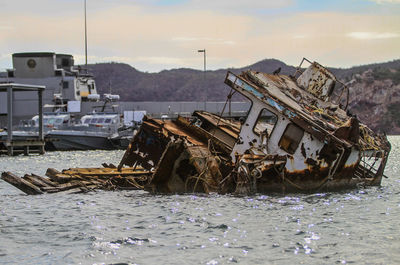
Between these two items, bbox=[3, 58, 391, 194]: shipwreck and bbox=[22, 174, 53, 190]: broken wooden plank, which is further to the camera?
Result: bbox=[22, 174, 53, 190]: broken wooden plank

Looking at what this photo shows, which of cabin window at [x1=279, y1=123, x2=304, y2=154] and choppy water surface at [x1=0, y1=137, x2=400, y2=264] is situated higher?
cabin window at [x1=279, y1=123, x2=304, y2=154]

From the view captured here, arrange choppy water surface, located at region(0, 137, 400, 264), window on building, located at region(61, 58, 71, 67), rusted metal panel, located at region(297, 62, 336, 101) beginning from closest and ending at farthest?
choppy water surface, located at region(0, 137, 400, 264)
rusted metal panel, located at region(297, 62, 336, 101)
window on building, located at region(61, 58, 71, 67)

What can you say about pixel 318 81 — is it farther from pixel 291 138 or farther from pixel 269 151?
pixel 269 151

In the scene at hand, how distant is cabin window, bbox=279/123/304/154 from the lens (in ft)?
60.9

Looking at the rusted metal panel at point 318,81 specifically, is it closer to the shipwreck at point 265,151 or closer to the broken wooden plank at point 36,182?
the shipwreck at point 265,151

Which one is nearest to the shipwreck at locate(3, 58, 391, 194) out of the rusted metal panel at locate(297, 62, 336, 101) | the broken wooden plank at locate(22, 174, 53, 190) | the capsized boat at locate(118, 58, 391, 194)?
the capsized boat at locate(118, 58, 391, 194)

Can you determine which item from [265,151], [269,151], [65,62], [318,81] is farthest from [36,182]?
[65,62]

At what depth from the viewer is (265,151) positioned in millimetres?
19078

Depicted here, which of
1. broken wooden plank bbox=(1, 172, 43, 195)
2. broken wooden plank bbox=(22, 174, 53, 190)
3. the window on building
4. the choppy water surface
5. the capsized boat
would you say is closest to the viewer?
the choppy water surface

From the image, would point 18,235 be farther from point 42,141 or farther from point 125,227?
point 42,141

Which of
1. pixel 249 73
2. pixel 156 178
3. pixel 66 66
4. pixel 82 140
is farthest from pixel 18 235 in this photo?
pixel 66 66

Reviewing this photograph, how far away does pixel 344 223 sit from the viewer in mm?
14883

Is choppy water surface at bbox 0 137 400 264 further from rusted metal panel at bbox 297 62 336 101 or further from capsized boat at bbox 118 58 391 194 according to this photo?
rusted metal panel at bbox 297 62 336 101

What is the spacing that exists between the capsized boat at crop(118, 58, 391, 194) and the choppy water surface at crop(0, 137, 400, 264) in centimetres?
54
